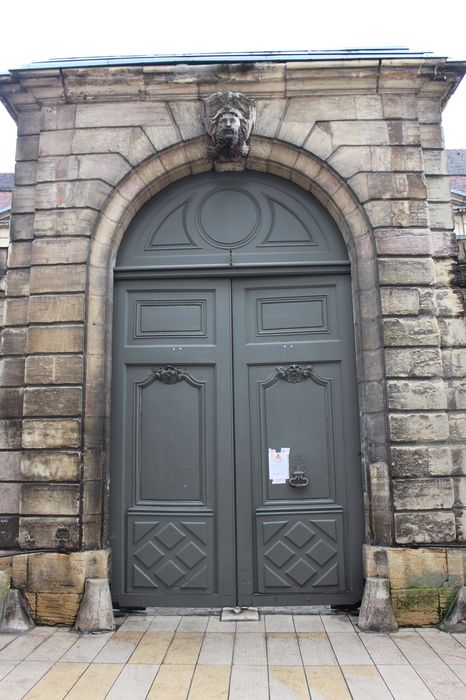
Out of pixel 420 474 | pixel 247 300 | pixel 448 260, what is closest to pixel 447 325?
pixel 448 260

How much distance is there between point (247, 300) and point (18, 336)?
2.18 metres

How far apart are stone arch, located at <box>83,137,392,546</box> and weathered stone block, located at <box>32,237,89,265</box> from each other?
100mm

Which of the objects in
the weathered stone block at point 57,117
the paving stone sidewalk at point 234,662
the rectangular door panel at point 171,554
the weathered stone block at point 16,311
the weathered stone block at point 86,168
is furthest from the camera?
the weathered stone block at point 57,117

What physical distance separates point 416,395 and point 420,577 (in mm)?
1510

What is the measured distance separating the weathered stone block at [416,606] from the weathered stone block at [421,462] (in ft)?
3.05

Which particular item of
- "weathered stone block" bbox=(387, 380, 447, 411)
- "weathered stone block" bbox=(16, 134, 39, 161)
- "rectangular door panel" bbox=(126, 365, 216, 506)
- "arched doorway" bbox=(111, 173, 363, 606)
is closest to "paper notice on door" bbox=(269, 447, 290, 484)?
"arched doorway" bbox=(111, 173, 363, 606)

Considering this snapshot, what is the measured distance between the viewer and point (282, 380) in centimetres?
497

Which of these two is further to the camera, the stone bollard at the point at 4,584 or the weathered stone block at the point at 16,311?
the weathered stone block at the point at 16,311

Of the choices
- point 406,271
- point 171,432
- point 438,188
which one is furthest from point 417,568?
point 438,188

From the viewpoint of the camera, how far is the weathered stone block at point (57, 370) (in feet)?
15.5

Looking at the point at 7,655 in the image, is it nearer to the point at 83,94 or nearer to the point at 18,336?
the point at 18,336

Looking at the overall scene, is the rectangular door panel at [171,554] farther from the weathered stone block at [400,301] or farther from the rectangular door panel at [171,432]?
the weathered stone block at [400,301]

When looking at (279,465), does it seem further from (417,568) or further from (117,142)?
(117,142)

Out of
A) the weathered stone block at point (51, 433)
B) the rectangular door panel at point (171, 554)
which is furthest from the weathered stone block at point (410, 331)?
the weathered stone block at point (51, 433)
